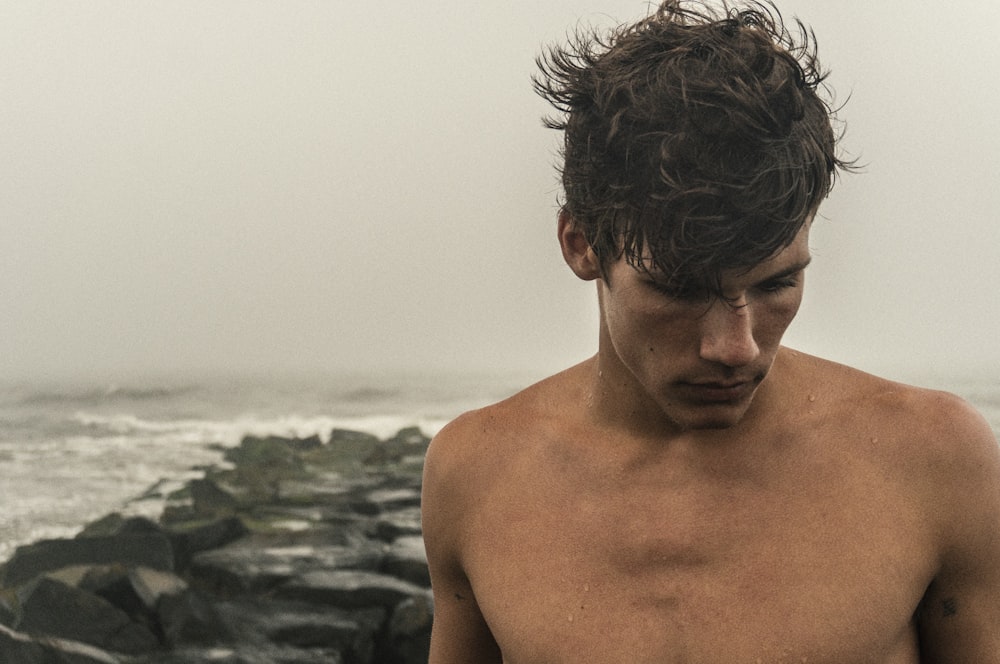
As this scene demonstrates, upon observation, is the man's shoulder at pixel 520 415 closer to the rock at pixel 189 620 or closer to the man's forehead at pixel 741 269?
the man's forehead at pixel 741 269

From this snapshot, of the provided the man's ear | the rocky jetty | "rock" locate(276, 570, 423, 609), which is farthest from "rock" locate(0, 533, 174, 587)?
the man's ear

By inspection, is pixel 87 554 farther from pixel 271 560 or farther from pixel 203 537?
pixel 271 560

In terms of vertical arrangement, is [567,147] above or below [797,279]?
above

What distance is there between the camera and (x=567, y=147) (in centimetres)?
90

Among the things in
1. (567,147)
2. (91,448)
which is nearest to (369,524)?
(91,448)

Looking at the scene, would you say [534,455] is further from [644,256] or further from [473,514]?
[644,256]

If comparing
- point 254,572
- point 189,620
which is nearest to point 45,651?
point 189,620

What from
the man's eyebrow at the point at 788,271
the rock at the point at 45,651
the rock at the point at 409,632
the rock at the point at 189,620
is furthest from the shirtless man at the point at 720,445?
the rock at the point at 45,651

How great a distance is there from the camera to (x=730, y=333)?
787 mm

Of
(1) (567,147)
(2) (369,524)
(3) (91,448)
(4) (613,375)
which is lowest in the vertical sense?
(2) (369,524)

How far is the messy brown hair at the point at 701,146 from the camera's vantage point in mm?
776

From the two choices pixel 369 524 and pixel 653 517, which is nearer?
pixel 653 517

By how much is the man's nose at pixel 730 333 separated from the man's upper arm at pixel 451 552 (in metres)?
0.33

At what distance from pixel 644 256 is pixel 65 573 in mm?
1123
